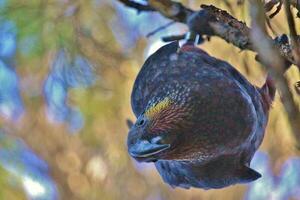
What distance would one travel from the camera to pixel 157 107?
120cm

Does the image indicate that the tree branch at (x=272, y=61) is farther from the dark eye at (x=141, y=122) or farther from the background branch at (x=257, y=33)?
the dark eye at (x=141, y=122)

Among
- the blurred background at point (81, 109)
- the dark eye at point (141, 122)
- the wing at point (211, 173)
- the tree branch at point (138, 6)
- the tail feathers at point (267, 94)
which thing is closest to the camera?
the dark eye at point (141, 122)

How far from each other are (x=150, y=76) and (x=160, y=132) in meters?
0.27

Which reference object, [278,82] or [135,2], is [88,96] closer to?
[135,2]

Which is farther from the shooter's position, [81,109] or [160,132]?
[81,109]

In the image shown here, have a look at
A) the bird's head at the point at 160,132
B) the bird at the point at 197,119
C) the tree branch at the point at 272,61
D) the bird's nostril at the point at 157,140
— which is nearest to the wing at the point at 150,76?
the bird at the point at 197,119

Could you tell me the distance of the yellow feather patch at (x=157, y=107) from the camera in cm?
116

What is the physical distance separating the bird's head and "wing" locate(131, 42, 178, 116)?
11cm

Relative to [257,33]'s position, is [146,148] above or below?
below

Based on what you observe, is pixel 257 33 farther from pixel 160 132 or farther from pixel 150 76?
pixel 150 76

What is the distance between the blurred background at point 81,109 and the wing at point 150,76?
1.24ft

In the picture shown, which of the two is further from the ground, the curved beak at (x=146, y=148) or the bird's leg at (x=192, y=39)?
the curved beak at (x=146, y=148)

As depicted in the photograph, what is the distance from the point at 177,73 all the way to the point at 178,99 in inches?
4.5

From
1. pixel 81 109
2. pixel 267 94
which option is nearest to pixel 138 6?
pixel 267 94
